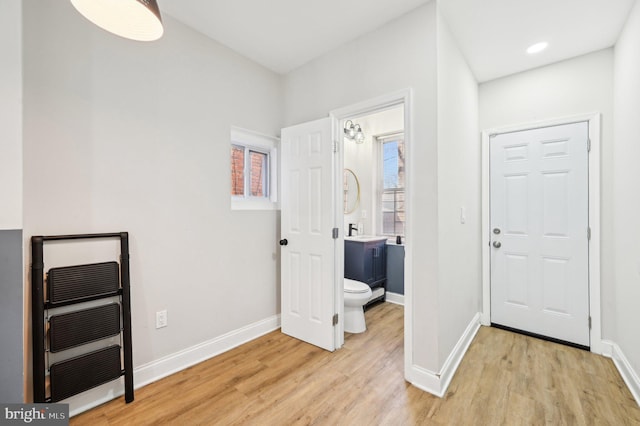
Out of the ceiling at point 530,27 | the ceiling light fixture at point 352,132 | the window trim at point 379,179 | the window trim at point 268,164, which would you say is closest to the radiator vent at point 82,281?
the window trim at point 268,164

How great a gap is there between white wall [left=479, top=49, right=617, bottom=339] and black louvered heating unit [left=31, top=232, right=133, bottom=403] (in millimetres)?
3633

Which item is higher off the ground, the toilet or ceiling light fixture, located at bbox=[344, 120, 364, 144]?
ceiling light fixture, located at bbox=[344, 120, 364, 144]

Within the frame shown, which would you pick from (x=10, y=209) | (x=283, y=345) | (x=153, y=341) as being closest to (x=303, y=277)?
(x=283, y=345)

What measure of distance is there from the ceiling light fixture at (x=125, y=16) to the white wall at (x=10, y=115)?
0.45 m

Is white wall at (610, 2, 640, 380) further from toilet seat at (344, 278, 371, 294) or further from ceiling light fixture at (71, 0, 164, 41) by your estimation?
ceiling light fixture at (71, 0, 164, 41)

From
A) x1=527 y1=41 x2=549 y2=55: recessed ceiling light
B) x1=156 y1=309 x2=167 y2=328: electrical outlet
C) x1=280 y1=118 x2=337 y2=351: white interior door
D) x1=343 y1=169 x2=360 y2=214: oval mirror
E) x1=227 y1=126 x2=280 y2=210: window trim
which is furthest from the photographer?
x1=343 y1=169 x2=360 y2=214: oval mirror

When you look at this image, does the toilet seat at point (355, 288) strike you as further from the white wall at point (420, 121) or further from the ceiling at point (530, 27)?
the ceiling at point (530, 27)

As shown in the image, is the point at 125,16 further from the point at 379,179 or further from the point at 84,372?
the point at 379,179

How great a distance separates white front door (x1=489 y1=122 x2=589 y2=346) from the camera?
2443 millimetres

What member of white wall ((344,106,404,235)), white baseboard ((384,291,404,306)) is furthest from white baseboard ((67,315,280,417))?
white wall ((344,106,404,235))

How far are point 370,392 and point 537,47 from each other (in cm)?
308

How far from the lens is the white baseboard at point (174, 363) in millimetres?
1647

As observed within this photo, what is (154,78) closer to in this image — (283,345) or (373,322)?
(283,345)

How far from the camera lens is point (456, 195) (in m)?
2.23
